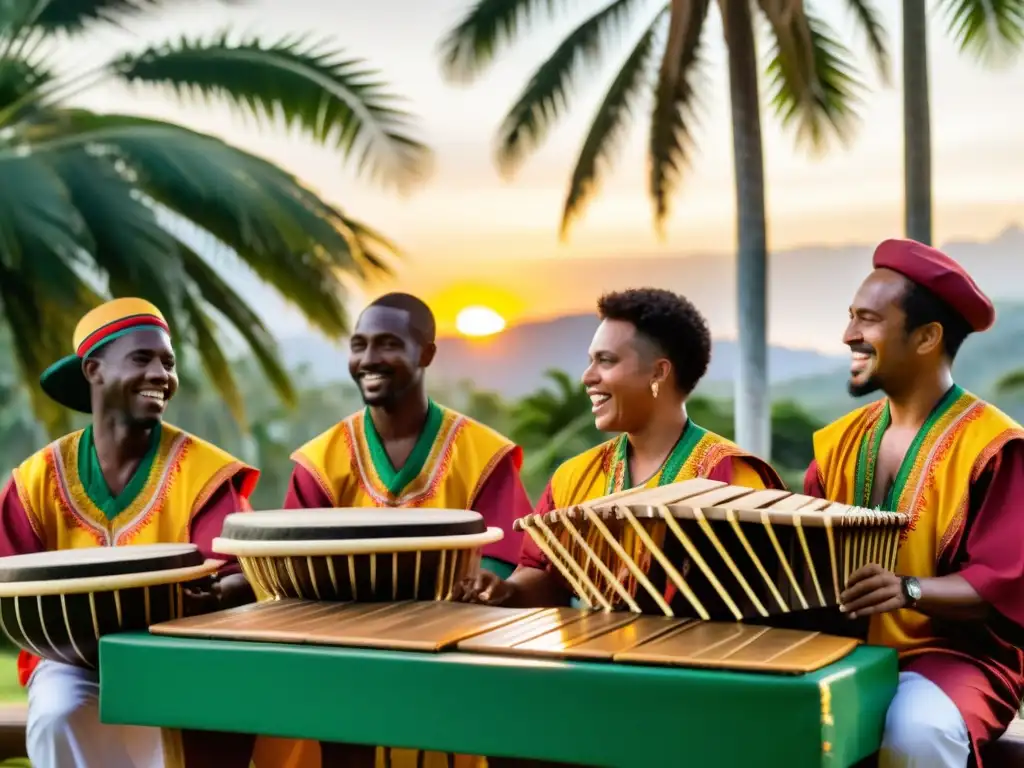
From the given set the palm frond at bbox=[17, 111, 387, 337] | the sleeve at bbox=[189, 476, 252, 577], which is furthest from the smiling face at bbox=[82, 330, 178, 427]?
the palm frond at bbox=[17, 111, 387, 337]

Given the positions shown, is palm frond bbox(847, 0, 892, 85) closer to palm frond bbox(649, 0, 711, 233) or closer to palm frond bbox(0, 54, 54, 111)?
palm frond bbox(649, 0, 711, 233)

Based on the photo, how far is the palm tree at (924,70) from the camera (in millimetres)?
10453

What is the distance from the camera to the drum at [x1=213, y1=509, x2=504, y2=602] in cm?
371

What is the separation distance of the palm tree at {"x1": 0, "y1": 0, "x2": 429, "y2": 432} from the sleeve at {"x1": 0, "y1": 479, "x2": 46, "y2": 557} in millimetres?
4440

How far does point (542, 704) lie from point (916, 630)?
137 centimetres

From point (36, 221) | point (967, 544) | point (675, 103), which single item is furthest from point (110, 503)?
point (675, 103)

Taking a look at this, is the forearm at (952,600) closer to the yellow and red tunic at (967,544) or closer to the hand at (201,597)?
the yellow and red tunic at (967,544)

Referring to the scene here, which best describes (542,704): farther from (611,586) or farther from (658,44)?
(658,44)

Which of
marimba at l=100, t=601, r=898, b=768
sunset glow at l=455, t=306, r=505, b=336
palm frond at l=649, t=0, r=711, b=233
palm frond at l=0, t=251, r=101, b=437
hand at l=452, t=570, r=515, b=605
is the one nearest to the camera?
marimba at l=100, t=601, r=898, b=768

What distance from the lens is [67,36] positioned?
1048 centimetres

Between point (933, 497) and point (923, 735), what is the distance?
814 millimetres

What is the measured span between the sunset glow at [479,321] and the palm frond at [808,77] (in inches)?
276

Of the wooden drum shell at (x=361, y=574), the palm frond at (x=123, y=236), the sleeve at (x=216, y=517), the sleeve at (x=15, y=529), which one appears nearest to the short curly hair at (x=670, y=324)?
the wooden drum shell at (x=361, y=574)

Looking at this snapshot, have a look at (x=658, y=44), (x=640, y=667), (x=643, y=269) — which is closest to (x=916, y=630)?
(x=640, y=667)
